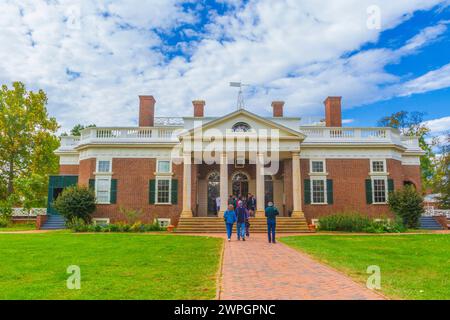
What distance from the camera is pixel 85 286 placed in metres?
6.21

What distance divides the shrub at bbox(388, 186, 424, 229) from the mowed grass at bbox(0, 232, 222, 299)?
50.2 ft

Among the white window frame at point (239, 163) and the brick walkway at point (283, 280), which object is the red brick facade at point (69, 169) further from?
the brick walkway at point (283, 280)

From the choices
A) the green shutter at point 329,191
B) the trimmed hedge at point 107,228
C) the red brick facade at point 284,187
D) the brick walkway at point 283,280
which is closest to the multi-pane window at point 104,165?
the red brick facade at point 284,187

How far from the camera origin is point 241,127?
23.8 metres

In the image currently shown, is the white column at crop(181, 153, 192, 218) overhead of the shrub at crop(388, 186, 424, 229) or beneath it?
overhead

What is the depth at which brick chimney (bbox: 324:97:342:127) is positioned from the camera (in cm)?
2756

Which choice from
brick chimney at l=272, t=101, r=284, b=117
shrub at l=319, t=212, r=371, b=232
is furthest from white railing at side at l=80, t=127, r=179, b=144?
shrub at l=319, t=212, r=371, b=232

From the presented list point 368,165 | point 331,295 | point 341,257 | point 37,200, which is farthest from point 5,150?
point 331,295

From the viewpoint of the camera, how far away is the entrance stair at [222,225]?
2077 centimetres

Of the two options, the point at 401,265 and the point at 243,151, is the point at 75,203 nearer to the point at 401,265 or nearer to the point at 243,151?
the point at 243,151

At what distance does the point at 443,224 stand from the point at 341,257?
58.1ft

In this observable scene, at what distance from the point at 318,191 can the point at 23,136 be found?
25466mm

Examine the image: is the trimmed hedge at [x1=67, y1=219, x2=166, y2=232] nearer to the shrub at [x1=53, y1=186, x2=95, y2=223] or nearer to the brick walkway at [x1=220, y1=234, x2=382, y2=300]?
the shrub at [x1=53, y1=186, x2=95, y2=223]

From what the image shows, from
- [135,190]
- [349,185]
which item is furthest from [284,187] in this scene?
[135,190]
